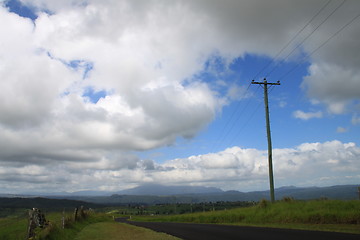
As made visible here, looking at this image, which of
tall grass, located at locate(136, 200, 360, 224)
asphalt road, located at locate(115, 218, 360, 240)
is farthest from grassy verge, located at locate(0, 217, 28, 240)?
Result: tall grass, located at locate(136, 200, 360, 224)

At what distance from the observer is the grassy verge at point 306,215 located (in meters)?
22.5

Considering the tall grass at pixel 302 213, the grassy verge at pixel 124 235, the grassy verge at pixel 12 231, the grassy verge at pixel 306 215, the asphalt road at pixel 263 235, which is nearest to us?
the asphalt road at pixel 263 235

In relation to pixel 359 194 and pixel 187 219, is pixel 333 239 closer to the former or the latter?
pixel 359 194

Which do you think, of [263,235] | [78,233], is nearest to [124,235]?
[78,233]

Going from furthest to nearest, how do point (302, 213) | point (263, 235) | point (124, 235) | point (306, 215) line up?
1. point (302, 213)
2. point (306, 215)
3. point (124, 235)
4. point (263, 235)

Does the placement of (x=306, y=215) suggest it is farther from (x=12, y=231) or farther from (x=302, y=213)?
(x=12, y=231)

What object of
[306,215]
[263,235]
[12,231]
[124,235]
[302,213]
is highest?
[302,213]

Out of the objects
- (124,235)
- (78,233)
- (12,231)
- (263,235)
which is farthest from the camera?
(12,231)

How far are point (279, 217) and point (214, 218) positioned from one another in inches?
474

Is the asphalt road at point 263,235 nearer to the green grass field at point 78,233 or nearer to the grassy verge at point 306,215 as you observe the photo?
the green grass field at point 78,233

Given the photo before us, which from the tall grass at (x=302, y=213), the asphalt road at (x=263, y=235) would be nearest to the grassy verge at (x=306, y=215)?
the tall grass at (x=302, y=213)

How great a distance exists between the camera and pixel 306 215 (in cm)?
2623

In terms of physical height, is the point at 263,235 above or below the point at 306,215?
below

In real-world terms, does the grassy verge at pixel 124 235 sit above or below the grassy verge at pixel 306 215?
below
